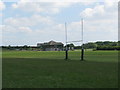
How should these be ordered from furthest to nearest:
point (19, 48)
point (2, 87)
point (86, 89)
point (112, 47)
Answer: point (19, 48) < point (112, 47) < point (2, 87) < point (86, 89)

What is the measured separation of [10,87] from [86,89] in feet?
7.12

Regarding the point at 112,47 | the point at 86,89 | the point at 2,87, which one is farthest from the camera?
the point at 112,47

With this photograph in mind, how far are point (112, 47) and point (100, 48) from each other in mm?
4157

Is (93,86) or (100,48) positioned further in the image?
(100,48)

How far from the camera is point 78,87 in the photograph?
6488 mm

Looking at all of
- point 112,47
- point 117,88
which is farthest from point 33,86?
point 112,47

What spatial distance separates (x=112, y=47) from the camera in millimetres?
69625

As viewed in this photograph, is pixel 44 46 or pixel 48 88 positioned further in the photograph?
pixel 44 46

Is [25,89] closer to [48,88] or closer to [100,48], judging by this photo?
[48,88]

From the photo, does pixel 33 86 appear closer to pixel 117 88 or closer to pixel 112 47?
pixel 117 88

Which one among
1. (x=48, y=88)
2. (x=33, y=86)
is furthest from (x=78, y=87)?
(x=33, y=86)

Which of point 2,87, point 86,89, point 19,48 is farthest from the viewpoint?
point 19,48

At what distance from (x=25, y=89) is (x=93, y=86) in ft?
6.45

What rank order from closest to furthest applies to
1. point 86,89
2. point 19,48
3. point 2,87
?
point 86,89, point 2,87, point 19,48
